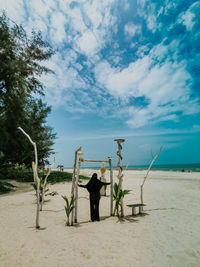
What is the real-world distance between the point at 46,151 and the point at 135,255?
18.2 m

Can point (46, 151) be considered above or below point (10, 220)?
above

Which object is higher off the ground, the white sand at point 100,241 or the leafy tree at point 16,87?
the leafy tree at point 16,87

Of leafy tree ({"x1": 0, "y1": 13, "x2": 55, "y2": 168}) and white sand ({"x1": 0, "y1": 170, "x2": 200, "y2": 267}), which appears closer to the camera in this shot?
white sand ({"x1": 0, "y1": 170, "x2": 200, "y2": 267})

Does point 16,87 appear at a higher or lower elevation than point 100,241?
higher

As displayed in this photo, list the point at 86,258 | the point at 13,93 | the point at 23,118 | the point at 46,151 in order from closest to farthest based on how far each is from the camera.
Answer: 1. the point at 86,258
2. the point at 13,93
3. the point at 23,118
4. the point at 46,151

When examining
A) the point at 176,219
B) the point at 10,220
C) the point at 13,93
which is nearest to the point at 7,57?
the point at 13,93

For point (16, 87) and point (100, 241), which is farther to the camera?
point (16, 87)

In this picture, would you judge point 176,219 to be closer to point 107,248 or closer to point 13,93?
point 107,248

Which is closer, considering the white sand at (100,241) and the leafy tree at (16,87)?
the white sand at (100,241)

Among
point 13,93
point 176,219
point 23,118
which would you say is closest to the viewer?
point 176,219

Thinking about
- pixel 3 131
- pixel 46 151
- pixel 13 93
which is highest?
pixel 13 93

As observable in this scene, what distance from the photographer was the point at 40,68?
16.9 metres

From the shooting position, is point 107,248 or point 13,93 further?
point 13,93

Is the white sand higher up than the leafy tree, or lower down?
lower down
